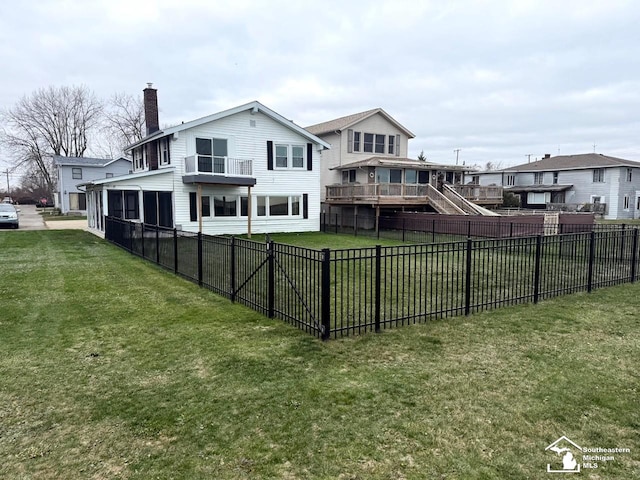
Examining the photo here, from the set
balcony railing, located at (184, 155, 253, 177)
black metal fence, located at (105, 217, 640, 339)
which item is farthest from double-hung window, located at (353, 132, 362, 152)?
black metal fence, located at (105, 217, 640, 339)

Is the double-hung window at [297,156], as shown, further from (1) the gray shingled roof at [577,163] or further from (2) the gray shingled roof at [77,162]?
(1) the gray shingled roof at [577,163]

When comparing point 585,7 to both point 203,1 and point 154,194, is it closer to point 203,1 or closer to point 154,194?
point 203,1

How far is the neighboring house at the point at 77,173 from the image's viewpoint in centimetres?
4316

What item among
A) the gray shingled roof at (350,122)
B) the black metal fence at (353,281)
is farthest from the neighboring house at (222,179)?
the black metal fence at (353,281)

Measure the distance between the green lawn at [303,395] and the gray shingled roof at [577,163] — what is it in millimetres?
41343

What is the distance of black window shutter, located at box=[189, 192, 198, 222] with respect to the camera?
76.7 ft

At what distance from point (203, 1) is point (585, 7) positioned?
453 inches

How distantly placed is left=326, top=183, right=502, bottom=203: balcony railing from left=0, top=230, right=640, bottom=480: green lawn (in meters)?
18.7

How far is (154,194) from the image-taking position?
74.6ft

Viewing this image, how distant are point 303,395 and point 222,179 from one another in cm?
→ 1941

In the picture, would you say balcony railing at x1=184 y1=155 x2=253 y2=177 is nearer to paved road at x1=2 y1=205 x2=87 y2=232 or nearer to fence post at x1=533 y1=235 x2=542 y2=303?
paved road at x1=2 y1=205 x2=87 y2=232

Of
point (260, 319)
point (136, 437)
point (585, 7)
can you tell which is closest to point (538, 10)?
point (585, 7)

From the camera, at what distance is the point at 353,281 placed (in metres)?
6.74

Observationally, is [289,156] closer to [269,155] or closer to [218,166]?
[269,155]
